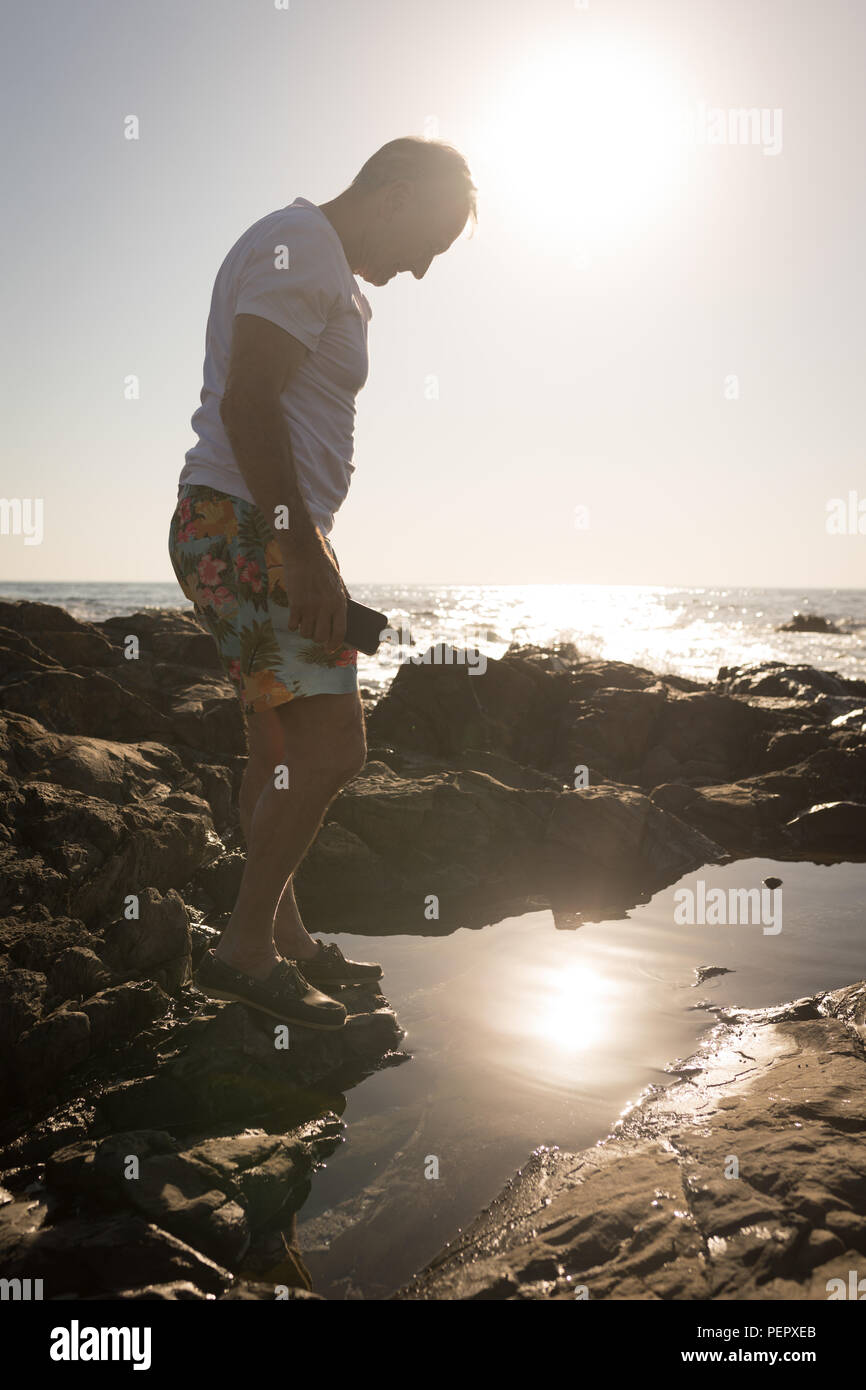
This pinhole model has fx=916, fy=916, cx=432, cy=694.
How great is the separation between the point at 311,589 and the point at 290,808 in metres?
0.60

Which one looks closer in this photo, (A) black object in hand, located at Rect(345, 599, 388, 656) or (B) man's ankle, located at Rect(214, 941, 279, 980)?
(A) black object in hand, located at Rect(345, 599, 388, 656)

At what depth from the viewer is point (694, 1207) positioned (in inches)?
69.3

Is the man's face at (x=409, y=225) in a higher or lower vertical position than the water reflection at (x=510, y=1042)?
higher

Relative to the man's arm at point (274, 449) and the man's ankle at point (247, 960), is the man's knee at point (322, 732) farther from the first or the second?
the man's ankle at point (247, 960)

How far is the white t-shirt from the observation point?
2105 millimetres

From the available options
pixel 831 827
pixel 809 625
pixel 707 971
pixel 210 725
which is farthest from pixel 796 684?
pixel 809 625

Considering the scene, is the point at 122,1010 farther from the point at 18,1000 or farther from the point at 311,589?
the point at 311,589

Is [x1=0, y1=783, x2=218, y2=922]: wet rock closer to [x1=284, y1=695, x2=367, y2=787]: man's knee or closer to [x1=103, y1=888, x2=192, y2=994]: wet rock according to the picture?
[x1=103, y1=888, x2=192, y2=994]: wet rock

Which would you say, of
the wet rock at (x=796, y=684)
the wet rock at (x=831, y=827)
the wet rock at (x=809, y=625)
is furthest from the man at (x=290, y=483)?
the wet rock at (x=809, y=625)

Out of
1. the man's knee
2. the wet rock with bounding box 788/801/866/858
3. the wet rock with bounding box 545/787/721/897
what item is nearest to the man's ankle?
the man's knee

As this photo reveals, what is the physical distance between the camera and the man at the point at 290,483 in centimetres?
209
